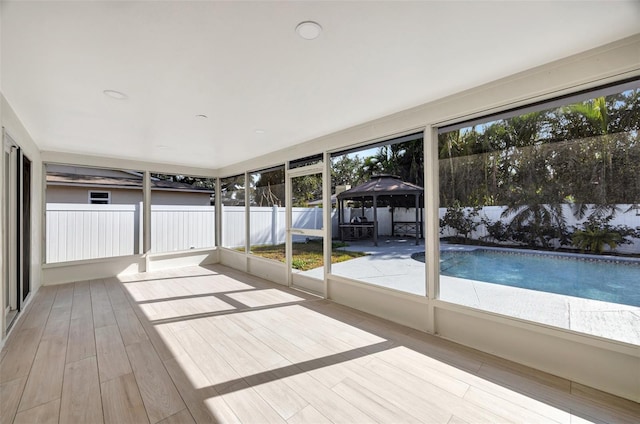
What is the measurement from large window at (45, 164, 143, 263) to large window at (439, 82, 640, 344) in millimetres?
6110

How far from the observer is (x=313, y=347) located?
2.63 metres

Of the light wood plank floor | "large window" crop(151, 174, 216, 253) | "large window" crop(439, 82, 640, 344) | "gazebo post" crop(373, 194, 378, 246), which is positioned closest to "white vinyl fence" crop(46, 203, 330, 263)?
"large window" crop(151, 174, 216, 253)

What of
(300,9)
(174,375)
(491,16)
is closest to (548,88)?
(491,16)

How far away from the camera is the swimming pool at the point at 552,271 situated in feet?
6.70

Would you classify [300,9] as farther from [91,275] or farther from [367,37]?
[91,275]

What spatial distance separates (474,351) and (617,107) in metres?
2.30

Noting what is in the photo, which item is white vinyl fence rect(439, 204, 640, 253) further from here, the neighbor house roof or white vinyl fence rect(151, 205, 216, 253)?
the neighbor house roof

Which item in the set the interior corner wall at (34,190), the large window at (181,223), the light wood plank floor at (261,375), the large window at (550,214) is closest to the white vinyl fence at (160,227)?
the large window at (181,223)

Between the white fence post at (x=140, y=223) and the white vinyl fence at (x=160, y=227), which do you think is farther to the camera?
the white fence post at (x=140, y=223)

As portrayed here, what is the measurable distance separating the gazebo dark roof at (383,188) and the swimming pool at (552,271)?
2.67 ft

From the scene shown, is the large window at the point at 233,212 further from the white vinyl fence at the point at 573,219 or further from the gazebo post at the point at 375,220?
the white vinyl fence at the point at 573,219

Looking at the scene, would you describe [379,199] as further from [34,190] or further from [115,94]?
[34,190]

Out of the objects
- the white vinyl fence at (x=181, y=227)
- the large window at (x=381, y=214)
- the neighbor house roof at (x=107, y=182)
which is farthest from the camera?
the neighbor house roof at (x=107, y=182)

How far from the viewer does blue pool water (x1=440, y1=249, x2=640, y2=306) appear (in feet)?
6.70
